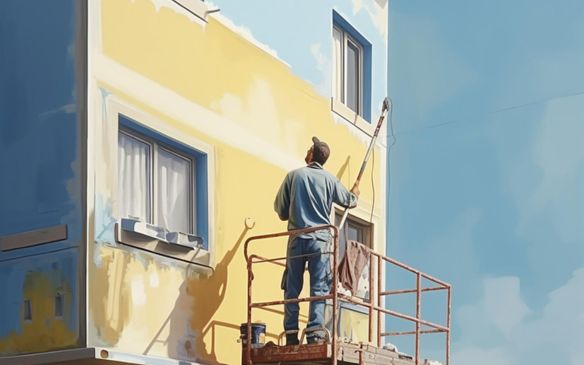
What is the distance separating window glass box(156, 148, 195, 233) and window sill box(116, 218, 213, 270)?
27 centimetres

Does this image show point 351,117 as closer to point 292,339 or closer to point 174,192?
point 174,192

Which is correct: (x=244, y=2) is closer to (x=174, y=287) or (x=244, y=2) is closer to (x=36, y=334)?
(x=174, y=287)

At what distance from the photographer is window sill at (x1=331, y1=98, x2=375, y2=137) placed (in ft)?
53.4

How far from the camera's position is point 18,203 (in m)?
11.5

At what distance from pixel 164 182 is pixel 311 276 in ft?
→ 6.23

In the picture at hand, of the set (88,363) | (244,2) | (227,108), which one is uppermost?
(244,2)

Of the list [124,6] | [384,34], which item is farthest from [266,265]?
[384,34]

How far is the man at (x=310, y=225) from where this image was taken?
12.4 m

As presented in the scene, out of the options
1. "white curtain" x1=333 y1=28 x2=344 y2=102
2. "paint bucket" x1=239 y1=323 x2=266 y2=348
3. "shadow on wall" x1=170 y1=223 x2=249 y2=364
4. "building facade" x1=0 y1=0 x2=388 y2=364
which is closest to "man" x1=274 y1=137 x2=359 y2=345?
"paint bucket" x1=239 y1=323 x2=266 y2=348

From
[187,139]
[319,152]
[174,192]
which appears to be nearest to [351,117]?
[319,152]

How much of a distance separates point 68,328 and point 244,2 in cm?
508

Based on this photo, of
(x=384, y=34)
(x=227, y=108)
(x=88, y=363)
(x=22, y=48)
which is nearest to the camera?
(x=88, y=363)

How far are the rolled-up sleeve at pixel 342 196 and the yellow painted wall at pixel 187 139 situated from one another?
4.13 feet

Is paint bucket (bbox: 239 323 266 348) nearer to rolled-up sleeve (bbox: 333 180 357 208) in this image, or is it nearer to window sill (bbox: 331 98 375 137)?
rolled-up sleeve (bbox: 333 180 357 208)
